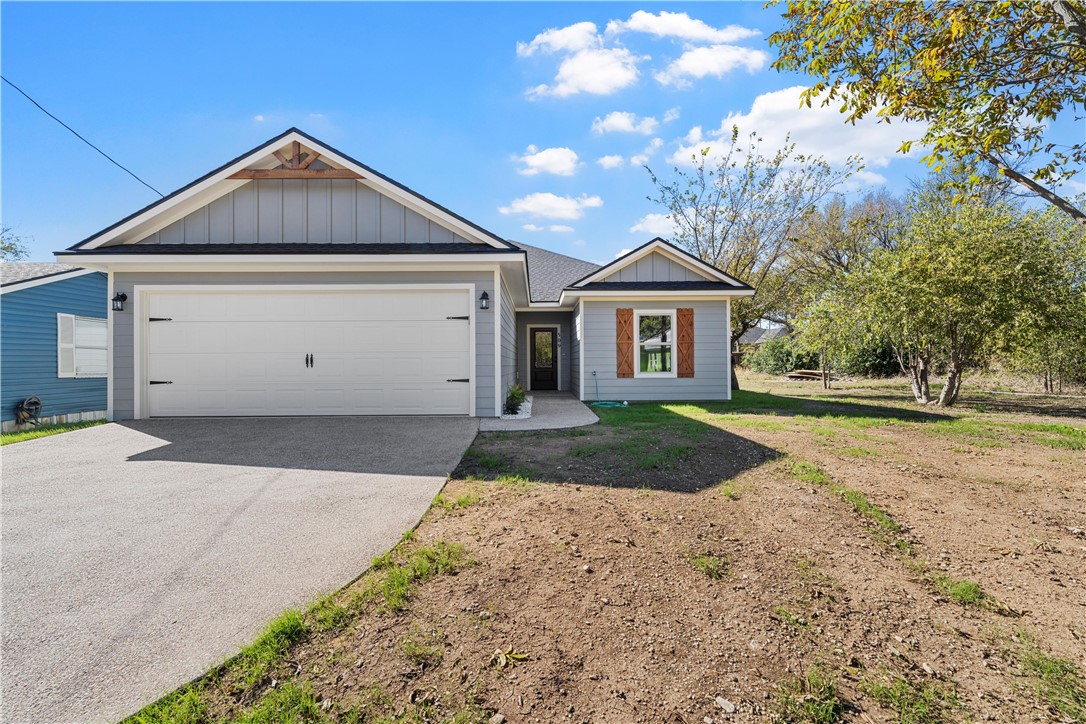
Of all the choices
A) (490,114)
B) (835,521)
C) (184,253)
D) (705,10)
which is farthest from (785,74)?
(184,253)

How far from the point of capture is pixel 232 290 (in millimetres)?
7902

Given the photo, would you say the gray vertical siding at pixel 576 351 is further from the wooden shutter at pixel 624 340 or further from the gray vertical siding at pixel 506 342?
the gray vertical siding at pixel 506 342

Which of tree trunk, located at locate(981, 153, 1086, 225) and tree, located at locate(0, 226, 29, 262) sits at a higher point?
tree, located at locate(0, 226, 29, 262)

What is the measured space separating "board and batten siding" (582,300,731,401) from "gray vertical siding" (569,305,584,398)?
219 mm

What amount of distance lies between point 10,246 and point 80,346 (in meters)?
21.6

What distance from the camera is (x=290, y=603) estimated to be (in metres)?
2.32

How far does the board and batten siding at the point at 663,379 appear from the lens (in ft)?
38.4

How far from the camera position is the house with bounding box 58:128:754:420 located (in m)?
7.82

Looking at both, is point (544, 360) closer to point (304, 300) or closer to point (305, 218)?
point (304, 300)

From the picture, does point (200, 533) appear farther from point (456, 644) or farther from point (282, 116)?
point (282, 116)

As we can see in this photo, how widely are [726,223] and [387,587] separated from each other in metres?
17.3

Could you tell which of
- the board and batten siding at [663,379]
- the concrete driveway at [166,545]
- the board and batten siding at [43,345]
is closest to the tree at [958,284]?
the board and batten siding at [663,379]

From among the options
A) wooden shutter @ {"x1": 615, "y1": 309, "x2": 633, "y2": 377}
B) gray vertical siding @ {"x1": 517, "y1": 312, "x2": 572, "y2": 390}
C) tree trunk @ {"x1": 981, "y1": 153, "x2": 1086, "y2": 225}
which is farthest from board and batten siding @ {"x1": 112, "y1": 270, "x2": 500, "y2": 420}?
gray vertical siding @ {"x1": 517, "y1": 312, "x2": 572, "y2": 390}

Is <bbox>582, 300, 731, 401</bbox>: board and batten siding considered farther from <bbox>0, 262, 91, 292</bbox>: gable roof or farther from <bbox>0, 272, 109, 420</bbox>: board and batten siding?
<bbox>0, 272, 109, 420</bbox>: board and batten siding
